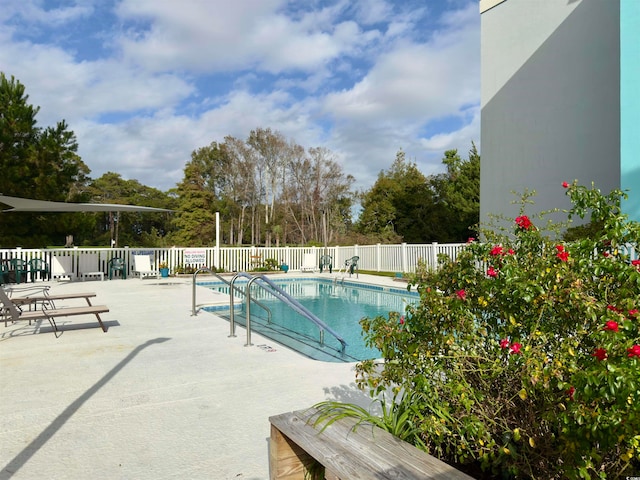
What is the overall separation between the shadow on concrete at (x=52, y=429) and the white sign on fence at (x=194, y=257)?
12.0 metres

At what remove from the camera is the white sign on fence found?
16.6m

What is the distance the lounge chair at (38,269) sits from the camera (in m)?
14.3

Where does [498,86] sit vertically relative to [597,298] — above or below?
above

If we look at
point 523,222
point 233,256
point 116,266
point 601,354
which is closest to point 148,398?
point 523,222

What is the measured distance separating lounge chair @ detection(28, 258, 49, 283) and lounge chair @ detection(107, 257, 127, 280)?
1.94 m

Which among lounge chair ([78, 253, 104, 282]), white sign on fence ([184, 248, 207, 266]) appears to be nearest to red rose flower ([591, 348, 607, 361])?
lounge chair ([78, 253, 104, 282])

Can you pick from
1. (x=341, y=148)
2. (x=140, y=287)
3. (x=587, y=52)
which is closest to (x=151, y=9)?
(x=140, y=287)

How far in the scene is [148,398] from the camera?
368cm

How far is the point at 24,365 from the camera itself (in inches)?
185

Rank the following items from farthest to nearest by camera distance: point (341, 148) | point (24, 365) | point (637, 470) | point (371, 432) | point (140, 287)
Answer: point (341, 148), point (140, 287), point (24, 365), point (371, 432), point (637, 470)

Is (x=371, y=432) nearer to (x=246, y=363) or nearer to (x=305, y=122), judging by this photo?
(x=246, y=363)

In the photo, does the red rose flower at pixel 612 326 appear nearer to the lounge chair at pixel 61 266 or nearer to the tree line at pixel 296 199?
the lounge chair at pixel 61 266

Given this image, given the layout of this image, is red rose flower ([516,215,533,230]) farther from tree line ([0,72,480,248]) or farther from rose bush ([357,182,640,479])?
tree line ([0,72,480,248])

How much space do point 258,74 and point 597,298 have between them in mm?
24743
